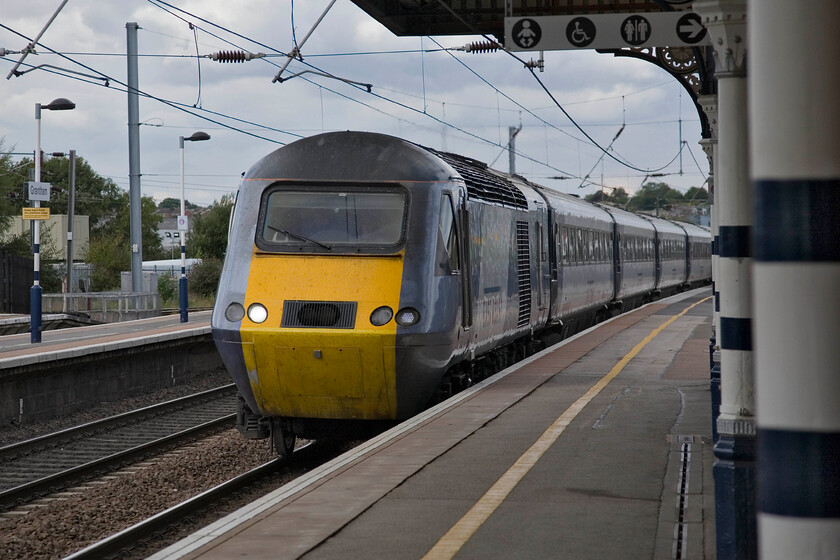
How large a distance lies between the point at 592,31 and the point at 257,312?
4.86 metres

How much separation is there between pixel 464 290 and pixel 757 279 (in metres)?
9.73

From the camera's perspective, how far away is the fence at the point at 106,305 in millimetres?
33062

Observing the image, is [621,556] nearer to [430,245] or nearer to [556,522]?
[556,522]

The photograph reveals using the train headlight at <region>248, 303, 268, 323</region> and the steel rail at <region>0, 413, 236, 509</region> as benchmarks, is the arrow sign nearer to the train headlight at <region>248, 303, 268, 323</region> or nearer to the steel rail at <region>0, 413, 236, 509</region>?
the train headlight at <region>248, 303, 268, 323</region>

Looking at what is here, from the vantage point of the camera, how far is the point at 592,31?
1200 cm

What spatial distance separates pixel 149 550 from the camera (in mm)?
8438

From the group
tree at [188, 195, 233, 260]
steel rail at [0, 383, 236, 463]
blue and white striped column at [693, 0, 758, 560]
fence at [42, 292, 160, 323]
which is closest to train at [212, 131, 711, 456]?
steel rail at [0, 383, 236, 463]

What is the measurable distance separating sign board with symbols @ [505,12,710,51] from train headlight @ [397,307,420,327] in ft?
11.1

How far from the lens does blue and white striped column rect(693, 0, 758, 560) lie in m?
4.89

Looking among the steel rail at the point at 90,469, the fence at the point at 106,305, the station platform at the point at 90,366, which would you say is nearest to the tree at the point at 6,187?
the fence at the point at 106,305

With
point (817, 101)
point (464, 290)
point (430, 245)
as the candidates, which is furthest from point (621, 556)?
point (464, 290)

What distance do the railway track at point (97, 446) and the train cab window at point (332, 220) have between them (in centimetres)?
341

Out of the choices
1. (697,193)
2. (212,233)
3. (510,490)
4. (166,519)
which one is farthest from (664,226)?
(697,193)

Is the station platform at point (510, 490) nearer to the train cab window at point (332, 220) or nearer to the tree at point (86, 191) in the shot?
the train cab window at point (332, 220)
